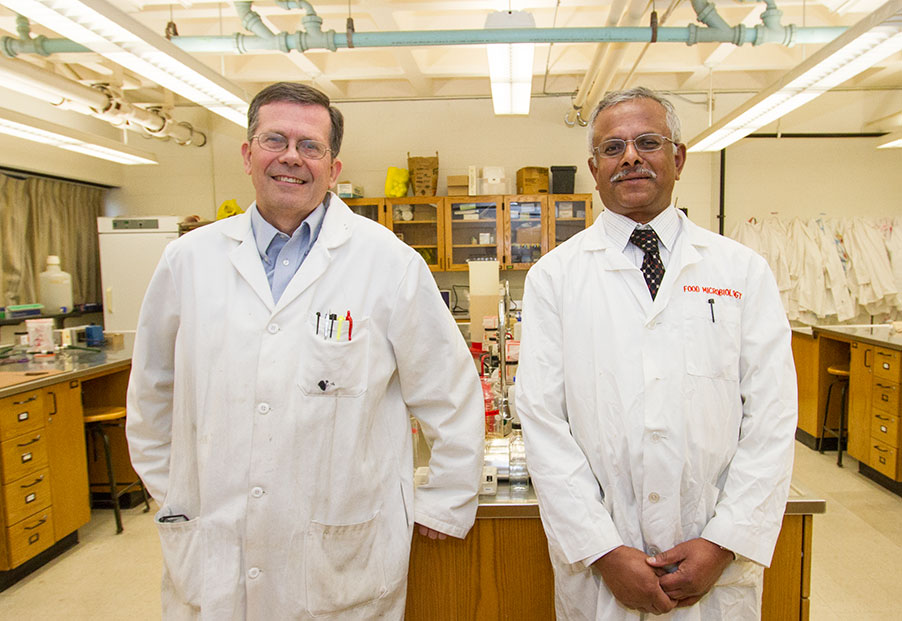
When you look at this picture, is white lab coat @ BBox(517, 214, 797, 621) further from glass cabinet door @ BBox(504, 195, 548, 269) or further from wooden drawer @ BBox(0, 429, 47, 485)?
glass cabinet door @ BBox(504, 195, 548, 269)

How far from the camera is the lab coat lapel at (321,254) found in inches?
51.1

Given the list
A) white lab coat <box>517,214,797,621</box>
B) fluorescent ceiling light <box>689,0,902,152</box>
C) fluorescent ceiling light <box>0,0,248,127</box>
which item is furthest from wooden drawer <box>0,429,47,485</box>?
fluorescent ceiling light <box>689,0,902,152</box>

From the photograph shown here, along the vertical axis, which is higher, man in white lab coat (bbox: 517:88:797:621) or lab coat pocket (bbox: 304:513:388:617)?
man in white lab coat (bbox: 517:88:797:621)

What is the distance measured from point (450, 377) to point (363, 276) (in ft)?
1.00

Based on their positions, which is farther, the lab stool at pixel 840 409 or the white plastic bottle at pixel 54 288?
the white plastic bottle at pixel 54 288

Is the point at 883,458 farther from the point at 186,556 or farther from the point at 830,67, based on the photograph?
the point at 186,556

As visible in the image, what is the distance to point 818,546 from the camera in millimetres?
3049

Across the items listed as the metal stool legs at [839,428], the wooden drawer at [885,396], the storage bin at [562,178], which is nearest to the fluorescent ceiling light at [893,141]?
the metal stool legs at [839,428]

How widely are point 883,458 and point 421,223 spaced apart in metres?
4.24

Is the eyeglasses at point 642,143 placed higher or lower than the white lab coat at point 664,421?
higher

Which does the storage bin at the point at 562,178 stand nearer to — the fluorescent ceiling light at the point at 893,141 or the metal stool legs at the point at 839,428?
the fluorescent ceiling light at the point at 893,141

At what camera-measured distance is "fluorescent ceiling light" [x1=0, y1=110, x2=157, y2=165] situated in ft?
12.0

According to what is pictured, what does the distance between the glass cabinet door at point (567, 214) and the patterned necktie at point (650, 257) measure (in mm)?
4560

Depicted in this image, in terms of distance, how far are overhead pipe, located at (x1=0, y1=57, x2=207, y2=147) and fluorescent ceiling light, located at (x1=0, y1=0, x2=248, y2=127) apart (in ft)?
2.89
